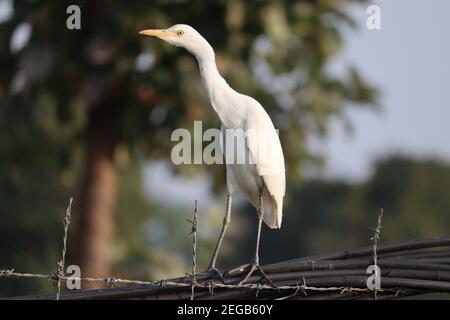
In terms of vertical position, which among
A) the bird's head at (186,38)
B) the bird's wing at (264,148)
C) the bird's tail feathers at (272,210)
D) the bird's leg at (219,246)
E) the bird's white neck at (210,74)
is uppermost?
the bird's head at (186,38)

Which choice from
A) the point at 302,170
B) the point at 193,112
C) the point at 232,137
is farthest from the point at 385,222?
the point at 232,137

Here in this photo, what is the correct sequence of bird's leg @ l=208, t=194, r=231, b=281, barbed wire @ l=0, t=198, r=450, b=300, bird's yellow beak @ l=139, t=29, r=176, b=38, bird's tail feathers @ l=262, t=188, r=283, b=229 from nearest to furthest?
barbed wire @ l=0, t=198, r=450, b=300 < bird's leg @ l=208, t=194, r=231, b=281 < bird's yellow beak @ l=139, t=29, r=176, b=38 < bird's tail feathers @ l=262, t=188, r=283, b=229

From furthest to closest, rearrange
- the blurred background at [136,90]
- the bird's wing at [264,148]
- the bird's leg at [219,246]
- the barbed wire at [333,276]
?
the blurred background at [136,90], the bird's wing at [264,148], the bird's leg at [219,246], the barbed wire at [333,276]

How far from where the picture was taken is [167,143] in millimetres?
12711

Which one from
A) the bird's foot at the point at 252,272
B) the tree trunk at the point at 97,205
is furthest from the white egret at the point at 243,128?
the tree trunk at the point at 97,205

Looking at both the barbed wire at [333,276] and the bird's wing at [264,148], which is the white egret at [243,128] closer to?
the bird's wing at [264,148]

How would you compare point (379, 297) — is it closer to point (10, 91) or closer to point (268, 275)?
point (268, 275)

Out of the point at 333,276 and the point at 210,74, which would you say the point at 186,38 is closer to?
the point at 210,74

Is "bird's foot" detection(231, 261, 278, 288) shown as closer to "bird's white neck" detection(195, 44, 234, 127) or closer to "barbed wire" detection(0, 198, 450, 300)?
"barbed wire" detection(0, 198, 450, 300)

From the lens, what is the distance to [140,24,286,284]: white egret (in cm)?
365

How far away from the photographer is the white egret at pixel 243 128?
144 inches

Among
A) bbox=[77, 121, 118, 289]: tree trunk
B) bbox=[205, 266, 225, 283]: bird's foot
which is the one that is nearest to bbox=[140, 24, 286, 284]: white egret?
bbox=[205, 266, 225, 283]: bird's foot
